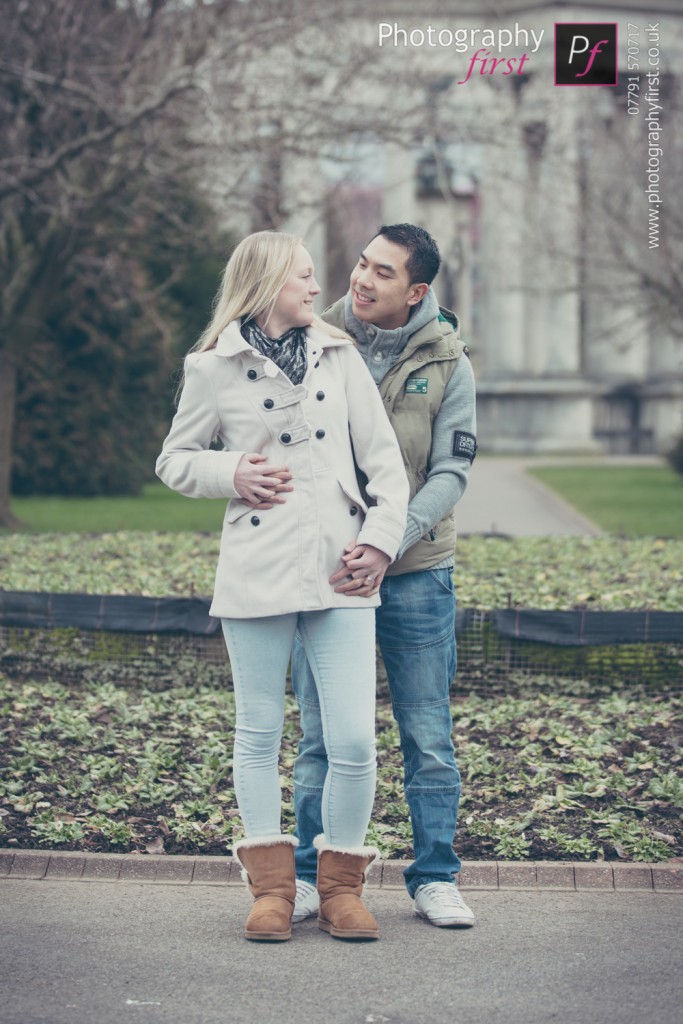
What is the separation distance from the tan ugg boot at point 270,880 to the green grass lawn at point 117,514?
10.7 metres

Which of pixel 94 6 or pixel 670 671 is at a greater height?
pixel 94 6

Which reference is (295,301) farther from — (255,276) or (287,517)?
(287,517)

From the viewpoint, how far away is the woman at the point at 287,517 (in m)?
4.12

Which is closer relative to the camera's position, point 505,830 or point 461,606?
point 505,830

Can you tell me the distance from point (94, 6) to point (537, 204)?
46.7 ft

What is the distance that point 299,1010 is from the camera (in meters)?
3.74

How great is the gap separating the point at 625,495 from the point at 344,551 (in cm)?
1840

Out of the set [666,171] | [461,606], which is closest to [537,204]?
[666,171]

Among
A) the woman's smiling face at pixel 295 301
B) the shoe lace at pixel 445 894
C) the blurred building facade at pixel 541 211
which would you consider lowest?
the shoe lace at pixel 445 894

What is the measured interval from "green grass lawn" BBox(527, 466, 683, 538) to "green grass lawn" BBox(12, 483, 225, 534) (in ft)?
16.0

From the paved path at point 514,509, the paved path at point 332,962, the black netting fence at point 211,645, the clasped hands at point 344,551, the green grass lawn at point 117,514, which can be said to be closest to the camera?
the paved path at point 332,962

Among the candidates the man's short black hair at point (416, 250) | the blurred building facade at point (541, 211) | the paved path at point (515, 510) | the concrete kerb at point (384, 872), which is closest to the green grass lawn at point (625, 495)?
the paved path at point (515, 510)

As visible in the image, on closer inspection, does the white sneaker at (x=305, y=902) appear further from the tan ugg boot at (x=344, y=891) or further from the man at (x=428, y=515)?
the tan ugg boot at (x=344, y=891)

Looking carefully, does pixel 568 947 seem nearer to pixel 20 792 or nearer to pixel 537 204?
pixel 20 792
